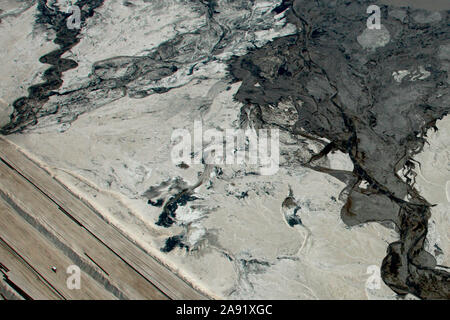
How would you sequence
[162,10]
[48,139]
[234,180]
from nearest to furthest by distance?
[234,180], [48,139], [162,10]

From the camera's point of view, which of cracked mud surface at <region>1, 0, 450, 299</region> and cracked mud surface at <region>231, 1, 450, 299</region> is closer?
cracked mud surface at <region>231, 1, 450, 299</region>

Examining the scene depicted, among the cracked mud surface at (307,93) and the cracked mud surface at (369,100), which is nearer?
the cracked mud surface at (369,100)

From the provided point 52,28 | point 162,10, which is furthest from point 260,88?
point 52,28

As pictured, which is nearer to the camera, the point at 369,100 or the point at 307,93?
the point at 369,100

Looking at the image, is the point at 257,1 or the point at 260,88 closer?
the point at 260,88

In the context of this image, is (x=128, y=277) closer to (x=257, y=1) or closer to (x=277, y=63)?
(x=277, y=63)
